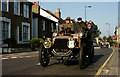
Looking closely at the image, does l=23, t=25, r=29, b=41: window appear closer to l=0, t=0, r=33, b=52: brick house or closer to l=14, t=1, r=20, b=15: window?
l=0, t=0, r=33, b=52: brick house

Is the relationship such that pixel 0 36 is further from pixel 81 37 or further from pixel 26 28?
pixel 81 37

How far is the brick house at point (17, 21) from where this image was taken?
Answer: 2055 cm

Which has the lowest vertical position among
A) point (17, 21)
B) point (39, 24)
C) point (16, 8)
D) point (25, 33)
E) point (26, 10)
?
point (25, 33)

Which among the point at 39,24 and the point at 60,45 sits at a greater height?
the point at 39,24

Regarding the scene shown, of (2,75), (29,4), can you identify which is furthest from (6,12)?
(2,75)

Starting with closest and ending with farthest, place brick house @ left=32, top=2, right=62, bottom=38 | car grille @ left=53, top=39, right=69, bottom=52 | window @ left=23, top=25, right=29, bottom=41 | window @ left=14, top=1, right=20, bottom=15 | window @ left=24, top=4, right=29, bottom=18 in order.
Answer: car grille @ left=53, top=39, right=69, bottom=52 → window @ left=14, top=1, right=20, bottom=15 → window @ left=23, top=25, right=29, bottom=41 → window @ left=24, top=4, right=29, bottom=18 → brick house @ left=32, top=2, right=62, bottom=38

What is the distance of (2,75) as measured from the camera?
21.1 feet

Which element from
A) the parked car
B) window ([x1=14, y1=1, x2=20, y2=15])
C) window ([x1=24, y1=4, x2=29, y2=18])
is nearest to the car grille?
the parked car

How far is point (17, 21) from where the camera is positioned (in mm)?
23406

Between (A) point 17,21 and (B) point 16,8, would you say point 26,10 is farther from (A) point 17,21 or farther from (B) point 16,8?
(A) point 17,21

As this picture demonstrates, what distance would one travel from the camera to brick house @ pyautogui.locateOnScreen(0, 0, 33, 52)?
2055 cm

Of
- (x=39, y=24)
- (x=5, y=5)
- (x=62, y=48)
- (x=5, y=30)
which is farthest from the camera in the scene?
(x=39, y=24)

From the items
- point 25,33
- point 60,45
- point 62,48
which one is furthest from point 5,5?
point 62,48

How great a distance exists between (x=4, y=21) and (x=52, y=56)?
1372 centimetres
